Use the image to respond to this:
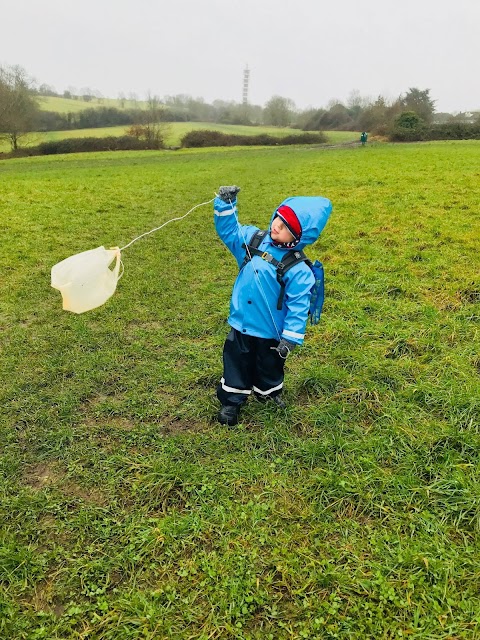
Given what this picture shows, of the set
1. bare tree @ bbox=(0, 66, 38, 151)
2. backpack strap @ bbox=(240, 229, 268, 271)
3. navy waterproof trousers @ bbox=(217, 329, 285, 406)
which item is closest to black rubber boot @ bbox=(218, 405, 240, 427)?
navy waterproof trousers @ bbox=(217, 329, 285, 406)

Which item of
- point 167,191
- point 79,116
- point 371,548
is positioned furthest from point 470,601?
point 79,116

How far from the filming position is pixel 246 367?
4.03 metres

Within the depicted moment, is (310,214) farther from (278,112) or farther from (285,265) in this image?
(278,112)

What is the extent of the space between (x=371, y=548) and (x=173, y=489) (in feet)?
4.76

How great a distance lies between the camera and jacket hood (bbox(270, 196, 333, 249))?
11.9ft

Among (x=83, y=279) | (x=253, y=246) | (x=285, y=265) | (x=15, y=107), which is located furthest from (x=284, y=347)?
(x=15, y=107)

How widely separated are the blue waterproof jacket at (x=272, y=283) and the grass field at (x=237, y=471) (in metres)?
0.95

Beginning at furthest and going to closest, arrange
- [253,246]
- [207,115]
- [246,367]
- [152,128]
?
[207,115] → [152,128] → [246,367] → [253,246]

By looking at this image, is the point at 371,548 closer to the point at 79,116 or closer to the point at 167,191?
the point at 167,191

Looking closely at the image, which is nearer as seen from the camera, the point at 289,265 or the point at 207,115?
the point at 289,265

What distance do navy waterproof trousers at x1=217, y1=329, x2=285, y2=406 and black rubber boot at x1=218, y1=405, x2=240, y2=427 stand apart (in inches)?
1.9

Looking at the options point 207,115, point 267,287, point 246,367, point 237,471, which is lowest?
point 237,471

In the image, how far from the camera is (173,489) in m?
3.39

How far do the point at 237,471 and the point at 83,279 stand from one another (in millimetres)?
1939
